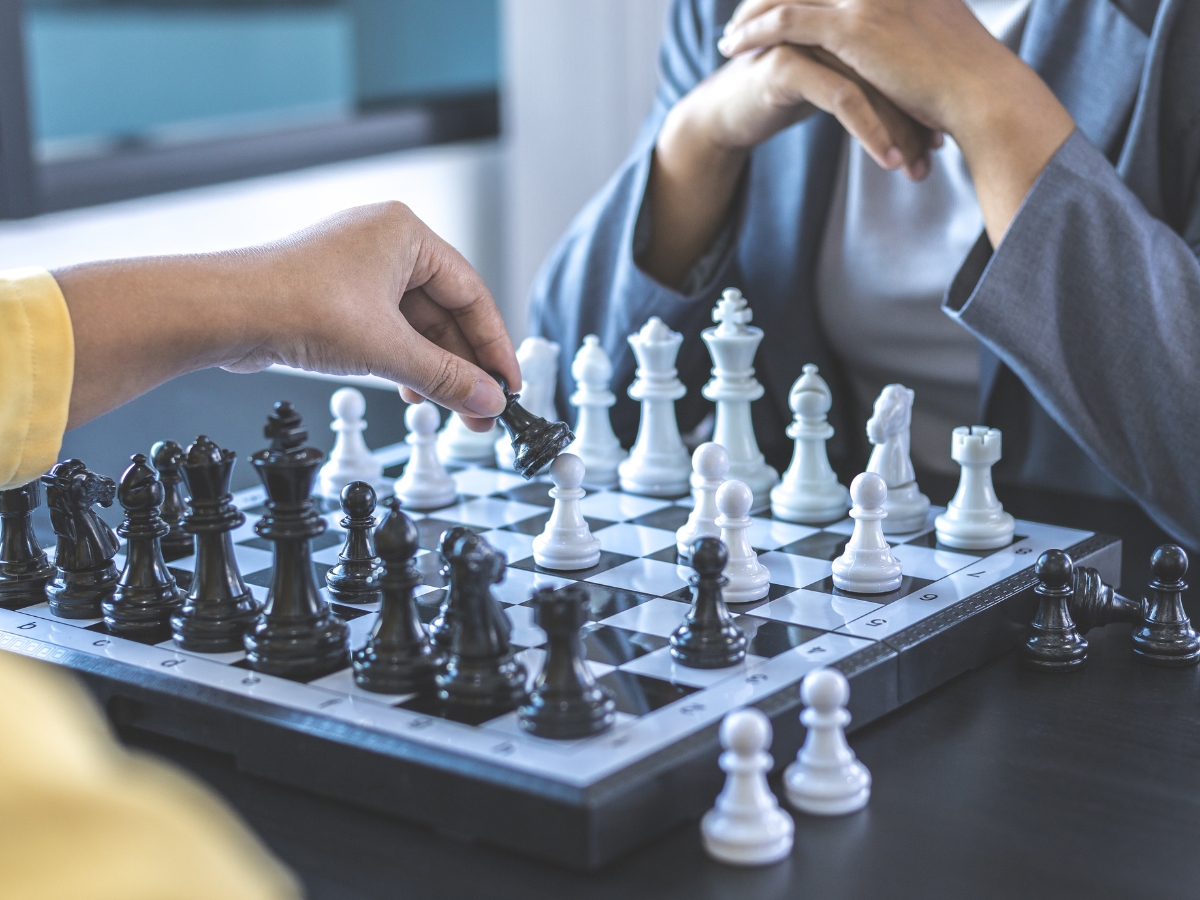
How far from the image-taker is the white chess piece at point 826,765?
33.8 inches

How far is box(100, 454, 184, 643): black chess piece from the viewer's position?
1.11 meters

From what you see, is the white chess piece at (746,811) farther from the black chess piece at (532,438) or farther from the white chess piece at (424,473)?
the white chess piece at (424,473)

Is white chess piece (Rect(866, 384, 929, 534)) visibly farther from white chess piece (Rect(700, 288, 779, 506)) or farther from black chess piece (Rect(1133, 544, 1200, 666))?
black chess piece (Rect(1133, 544, 1200, 666))

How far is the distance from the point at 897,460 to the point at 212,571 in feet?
2.33

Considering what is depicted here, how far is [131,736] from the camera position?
1008 mm

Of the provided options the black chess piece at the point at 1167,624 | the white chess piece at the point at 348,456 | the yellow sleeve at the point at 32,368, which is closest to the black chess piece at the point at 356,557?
the yellow sleeve at the point at 32,368

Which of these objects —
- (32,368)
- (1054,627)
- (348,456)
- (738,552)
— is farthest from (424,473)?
(1054,627)

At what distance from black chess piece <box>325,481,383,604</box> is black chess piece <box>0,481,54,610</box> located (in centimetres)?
25

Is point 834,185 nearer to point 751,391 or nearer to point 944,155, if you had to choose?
point 944,155

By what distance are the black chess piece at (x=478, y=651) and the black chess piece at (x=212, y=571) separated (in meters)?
0.21

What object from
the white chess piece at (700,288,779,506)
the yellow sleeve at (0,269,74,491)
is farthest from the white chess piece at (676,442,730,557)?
the yellow sleeve at (0,269,74,491)

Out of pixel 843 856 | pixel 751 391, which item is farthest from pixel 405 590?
pixel 751 391

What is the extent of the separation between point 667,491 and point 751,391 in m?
0.16

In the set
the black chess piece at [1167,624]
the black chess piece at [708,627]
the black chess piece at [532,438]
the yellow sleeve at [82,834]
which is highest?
the yellow sleeve at [82,834]
